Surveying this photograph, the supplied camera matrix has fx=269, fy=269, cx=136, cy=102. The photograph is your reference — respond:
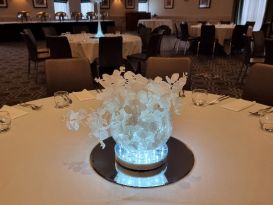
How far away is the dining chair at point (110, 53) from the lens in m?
3.83

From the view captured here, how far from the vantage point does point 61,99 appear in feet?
5.58

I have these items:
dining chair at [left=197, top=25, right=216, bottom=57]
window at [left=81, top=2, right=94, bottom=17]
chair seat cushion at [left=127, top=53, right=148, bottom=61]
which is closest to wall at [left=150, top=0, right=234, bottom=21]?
window at [left=81, top=2, right=94, bottom=17]

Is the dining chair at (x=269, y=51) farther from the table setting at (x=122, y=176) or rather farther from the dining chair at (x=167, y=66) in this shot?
the table setting at (x=122, y=176)

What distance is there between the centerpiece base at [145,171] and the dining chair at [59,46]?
3.13 metres

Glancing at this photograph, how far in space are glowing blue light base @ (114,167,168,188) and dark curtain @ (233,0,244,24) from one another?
10.1m

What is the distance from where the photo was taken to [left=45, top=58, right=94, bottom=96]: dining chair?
2197mm

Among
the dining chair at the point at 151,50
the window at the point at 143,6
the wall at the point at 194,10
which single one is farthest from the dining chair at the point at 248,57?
the window at the point at 143,6

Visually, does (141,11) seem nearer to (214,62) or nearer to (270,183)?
(214,62)

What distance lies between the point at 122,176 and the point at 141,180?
0.24 ft

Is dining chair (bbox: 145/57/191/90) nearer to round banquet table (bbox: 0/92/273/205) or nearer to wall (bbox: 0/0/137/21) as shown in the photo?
round banquet table (bbox: 0/92/273/205)

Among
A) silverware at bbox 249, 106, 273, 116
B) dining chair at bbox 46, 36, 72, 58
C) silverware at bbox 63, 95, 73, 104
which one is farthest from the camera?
dining chair at bbox 46, 36, 72, 58

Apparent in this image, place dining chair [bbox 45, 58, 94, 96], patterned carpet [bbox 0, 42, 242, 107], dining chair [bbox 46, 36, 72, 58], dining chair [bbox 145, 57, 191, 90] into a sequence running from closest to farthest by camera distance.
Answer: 1. dining chair [bbox 45, 58, 94, 96]
2. dining chair [bbox 145, 57, 191, 90]
3. dining chair [bbox 46, 36, 72, 58]
4. patterned carpet [bbox 0, 42, 242, 107]

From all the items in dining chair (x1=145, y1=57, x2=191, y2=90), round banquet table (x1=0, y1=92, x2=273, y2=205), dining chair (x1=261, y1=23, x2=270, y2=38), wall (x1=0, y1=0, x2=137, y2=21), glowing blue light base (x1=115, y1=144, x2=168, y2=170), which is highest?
wall (x1=0, y1=0, x2=137, y2=21)

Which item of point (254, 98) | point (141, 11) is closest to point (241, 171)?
point (254, 98)
